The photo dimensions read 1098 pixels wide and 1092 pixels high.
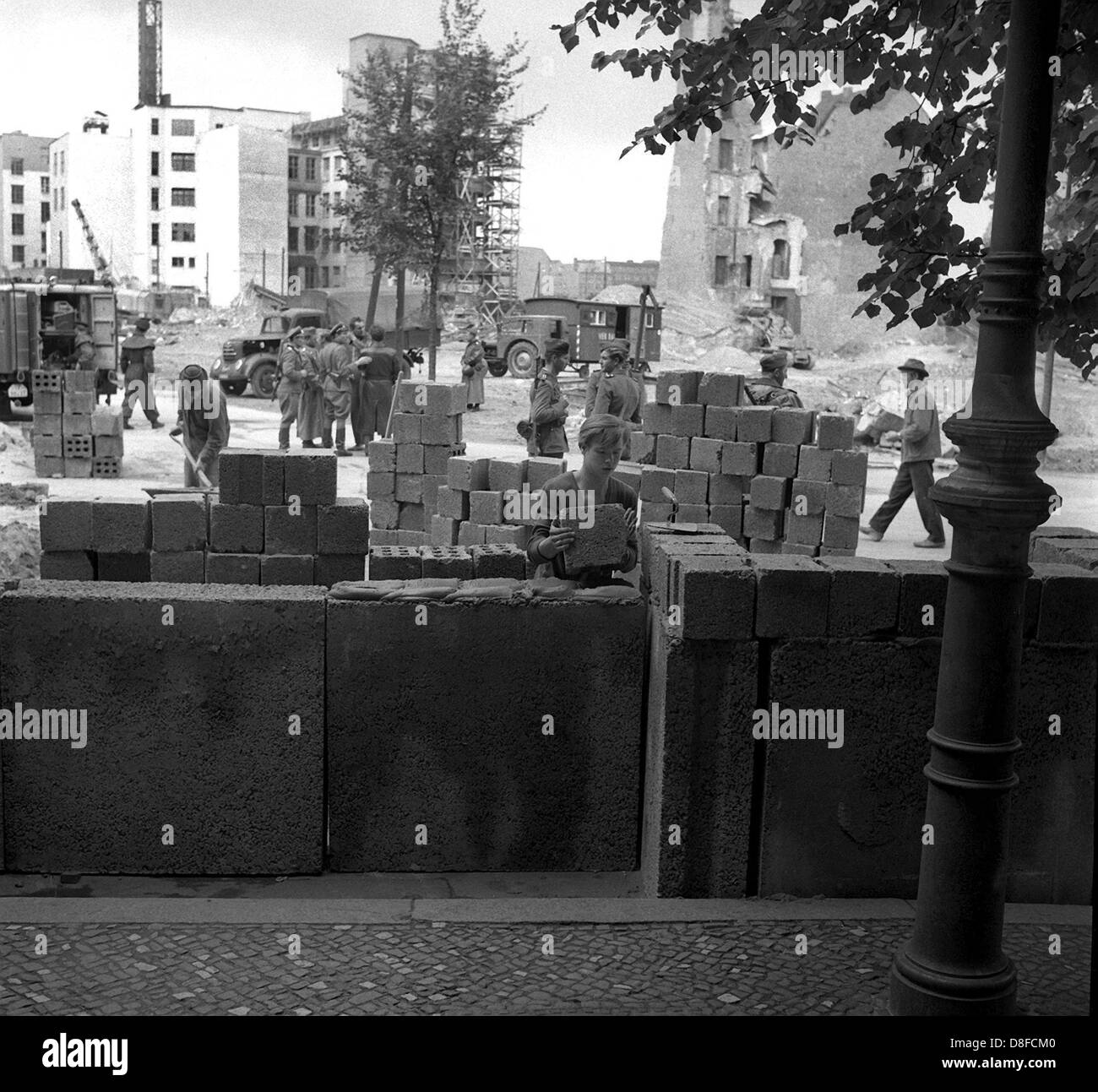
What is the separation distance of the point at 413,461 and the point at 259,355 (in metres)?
20.9

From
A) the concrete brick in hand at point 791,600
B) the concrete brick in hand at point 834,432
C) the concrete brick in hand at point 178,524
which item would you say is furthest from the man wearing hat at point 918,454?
the concrete brick in hand at point 791,600

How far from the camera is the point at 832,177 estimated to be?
58.1 meters

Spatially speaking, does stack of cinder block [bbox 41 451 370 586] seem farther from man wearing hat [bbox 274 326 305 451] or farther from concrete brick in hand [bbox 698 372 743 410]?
man wearing hat [bbox 274 326 305 451]

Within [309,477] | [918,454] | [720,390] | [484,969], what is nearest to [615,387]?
[720,390]

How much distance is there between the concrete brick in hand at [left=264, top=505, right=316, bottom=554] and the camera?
10500 millimetres

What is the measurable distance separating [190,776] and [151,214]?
122ft

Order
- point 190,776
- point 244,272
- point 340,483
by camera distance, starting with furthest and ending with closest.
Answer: point 244,272, point 340,483, point 190,776

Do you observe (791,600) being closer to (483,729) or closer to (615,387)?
(483,729)

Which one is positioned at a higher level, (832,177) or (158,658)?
(832,177)

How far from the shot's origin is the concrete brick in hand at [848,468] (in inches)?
606

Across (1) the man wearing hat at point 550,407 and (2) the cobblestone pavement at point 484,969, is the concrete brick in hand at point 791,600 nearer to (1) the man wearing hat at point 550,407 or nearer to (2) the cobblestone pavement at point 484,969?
(2) the cobblestone pavement at point 484,969

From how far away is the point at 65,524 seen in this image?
9.82 meters
